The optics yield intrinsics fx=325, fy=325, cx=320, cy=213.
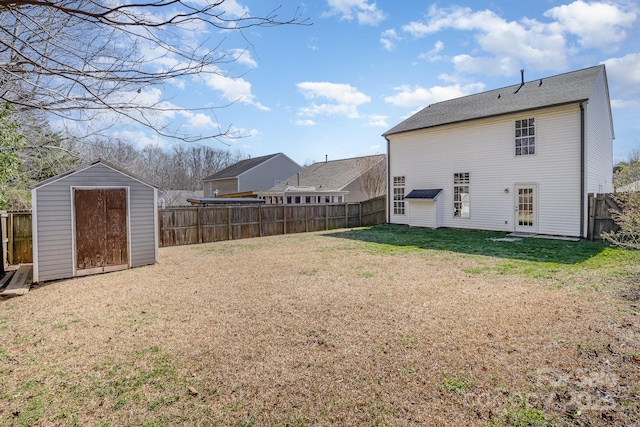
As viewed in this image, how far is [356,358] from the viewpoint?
11.2 ft

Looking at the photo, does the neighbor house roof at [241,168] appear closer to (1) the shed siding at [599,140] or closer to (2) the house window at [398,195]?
(2) the house window at [398,195]

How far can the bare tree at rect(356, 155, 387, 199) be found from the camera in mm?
24906

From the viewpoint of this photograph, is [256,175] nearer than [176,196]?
Yes

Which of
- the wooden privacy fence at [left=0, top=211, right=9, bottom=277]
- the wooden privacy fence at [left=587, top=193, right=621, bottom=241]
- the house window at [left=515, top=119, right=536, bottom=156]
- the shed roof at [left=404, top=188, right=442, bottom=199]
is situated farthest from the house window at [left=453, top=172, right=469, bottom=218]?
the wooden privacy fence at [left=0, top=211, right=9, bottom=277]

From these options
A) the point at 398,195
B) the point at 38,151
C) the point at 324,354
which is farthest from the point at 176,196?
the point at 324,354

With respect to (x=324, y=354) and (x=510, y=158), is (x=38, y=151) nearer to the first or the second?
(x=324, y=354)

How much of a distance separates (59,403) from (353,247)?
8.69 m

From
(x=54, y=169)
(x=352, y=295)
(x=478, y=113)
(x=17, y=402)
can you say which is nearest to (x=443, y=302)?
(x=352, y=295)

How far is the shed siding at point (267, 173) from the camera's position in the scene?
29938mm

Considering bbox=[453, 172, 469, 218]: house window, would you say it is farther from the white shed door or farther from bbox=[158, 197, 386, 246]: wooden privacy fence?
bbox=[158, 197, 386, 246]: wooden privacy fence

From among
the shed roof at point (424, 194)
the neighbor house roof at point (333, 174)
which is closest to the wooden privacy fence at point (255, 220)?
the shed roof at point (424, 194)

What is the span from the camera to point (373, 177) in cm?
2502

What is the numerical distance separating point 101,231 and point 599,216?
1491 centimetres

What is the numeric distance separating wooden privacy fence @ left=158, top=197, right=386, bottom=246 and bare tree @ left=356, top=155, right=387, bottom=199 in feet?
20.9
